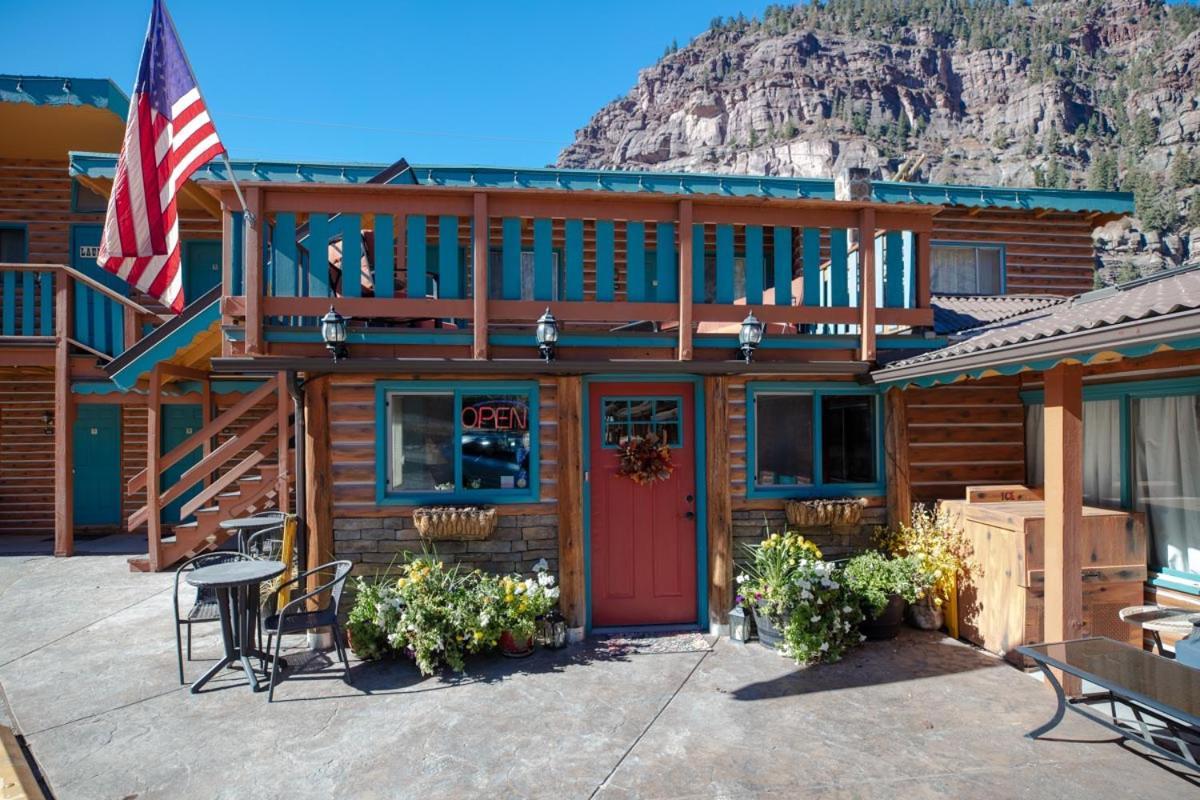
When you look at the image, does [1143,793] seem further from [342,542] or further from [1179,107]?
[1179,107]

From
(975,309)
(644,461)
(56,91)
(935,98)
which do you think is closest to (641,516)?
(644,461)

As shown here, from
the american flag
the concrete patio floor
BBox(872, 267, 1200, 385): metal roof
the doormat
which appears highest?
the american flag

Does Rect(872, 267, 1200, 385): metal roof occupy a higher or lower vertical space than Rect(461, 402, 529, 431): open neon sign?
higher

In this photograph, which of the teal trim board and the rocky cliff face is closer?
the teal trim board

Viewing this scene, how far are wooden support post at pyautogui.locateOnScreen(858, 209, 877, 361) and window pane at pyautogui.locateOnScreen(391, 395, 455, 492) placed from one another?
3.97 m

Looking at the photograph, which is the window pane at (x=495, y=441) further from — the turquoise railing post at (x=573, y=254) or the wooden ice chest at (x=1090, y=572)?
the wooden ice chest at (x=1090, y=572)

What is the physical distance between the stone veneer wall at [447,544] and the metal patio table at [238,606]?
0.61m

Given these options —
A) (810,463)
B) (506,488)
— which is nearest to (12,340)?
(506,488)

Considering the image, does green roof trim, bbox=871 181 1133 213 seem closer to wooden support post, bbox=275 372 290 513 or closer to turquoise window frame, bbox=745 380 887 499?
turquoise window frame, bbox=745 380 887 499

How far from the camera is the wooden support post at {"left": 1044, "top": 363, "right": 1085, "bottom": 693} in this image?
438 cm

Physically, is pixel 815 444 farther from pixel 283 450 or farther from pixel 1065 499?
pixel 283 450

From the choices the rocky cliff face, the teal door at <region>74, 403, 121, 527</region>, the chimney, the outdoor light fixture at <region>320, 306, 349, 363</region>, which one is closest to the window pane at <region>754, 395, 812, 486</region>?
the chimney

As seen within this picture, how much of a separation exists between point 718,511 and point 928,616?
2.21m

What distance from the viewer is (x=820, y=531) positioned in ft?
19.7
